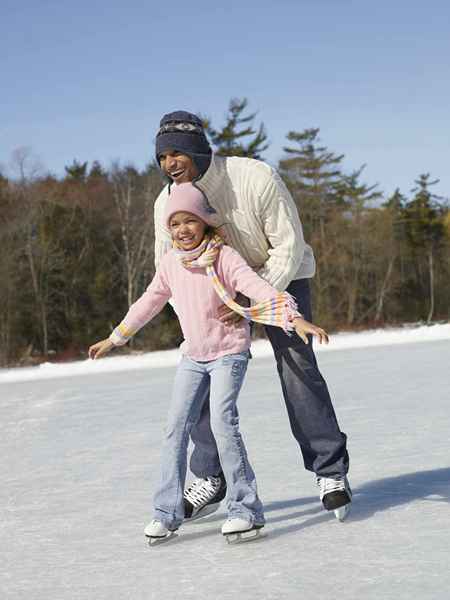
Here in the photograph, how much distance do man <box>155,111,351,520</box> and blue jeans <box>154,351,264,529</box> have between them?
0.20 m

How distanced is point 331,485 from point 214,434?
50cm

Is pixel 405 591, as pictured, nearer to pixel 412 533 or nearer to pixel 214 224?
pixel 412 533

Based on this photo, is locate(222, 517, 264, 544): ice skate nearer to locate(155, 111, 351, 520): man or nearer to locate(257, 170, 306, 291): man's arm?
locate(155, 111, 351, 520): man

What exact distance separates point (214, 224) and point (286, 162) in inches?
1667

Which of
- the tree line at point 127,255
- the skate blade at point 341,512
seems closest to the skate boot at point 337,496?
the skate blade at point 341,512

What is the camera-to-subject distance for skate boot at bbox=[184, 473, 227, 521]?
9.84 ft

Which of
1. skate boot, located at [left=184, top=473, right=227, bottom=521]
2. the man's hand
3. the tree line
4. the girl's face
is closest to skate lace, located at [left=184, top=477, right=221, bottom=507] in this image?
skate boot, located at [left=184, top=473, right=227, bottom=521]

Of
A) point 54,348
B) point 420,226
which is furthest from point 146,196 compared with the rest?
point 420,226

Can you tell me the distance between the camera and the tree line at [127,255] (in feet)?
93.4

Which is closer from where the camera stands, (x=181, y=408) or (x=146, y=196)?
(x=181, y=408)

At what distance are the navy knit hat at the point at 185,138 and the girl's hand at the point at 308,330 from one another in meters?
0.67

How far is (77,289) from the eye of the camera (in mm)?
30578

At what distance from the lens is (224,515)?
3092 mm

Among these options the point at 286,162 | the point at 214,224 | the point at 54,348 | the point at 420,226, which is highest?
the point at 286,162
